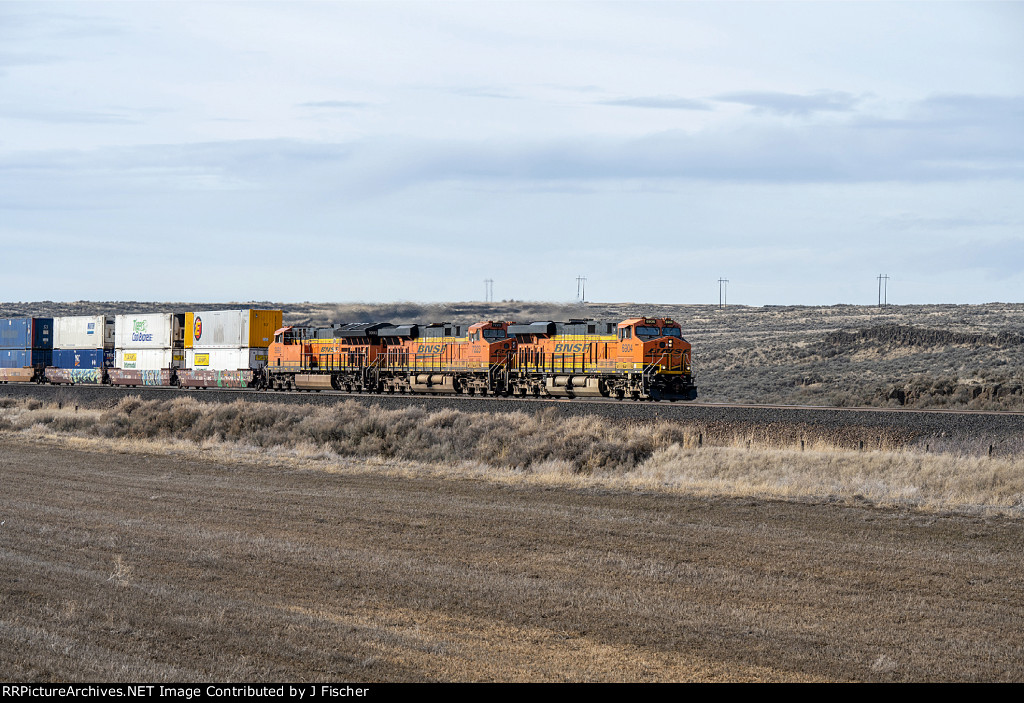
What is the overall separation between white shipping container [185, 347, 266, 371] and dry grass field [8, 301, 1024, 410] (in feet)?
79.6

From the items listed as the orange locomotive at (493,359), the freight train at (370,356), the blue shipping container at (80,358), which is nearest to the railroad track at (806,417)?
the orange locomotive at (493,359)

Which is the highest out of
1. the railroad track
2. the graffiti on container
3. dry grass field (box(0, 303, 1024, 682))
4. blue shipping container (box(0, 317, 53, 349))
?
blue shipping container (box(0, 317, 53, 349))

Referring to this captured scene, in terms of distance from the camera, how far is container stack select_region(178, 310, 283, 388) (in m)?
54.4

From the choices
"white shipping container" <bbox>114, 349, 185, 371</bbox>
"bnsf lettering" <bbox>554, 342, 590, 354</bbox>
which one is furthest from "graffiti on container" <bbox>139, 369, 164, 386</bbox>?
"bnsf lettering" <bbox>554, 342, 590, 354</bbox>

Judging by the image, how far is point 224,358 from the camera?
55.3m

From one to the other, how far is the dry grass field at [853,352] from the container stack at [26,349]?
138 ft

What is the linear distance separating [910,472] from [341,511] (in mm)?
11503

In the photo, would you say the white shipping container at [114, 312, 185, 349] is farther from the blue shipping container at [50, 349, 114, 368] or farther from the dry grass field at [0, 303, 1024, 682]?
the dry grass field at [0, 303, 1024, 682]

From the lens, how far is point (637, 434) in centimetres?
2538

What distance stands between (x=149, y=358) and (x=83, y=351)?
6.81 m

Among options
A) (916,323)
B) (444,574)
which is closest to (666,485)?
(444,574)

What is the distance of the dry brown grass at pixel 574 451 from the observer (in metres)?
19.4

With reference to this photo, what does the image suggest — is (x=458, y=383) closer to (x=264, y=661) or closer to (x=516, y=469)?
(x=516, y=469)
